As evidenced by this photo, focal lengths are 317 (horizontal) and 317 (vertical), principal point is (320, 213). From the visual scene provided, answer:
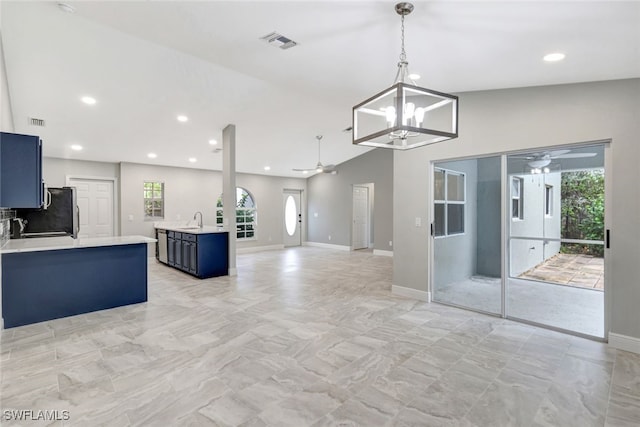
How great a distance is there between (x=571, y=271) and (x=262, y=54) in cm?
404

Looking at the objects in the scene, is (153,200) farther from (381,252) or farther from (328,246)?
(381,252)

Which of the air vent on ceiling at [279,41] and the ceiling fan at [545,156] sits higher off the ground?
the air vent on ceiling at [279,41]

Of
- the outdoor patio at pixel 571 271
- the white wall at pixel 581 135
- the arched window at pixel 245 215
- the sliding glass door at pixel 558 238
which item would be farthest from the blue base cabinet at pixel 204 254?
the outdoor patio at pixel 571 271

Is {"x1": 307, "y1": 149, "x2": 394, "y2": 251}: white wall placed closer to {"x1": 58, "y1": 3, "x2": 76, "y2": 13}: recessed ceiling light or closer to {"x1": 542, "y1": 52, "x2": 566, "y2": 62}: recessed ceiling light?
{"x1": 542, "y1": 52, "x2": 566, "y2": 62}: recessed ceiling light

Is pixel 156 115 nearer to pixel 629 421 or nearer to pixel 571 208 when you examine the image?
pixel 571 208

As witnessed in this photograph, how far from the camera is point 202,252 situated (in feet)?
19.3

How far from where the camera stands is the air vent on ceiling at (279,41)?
2758 millimetres

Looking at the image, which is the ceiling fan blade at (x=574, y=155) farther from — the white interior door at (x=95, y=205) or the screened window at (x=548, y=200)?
the white interior door at (x=95, y=205)

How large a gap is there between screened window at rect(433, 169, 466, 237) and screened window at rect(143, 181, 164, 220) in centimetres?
691

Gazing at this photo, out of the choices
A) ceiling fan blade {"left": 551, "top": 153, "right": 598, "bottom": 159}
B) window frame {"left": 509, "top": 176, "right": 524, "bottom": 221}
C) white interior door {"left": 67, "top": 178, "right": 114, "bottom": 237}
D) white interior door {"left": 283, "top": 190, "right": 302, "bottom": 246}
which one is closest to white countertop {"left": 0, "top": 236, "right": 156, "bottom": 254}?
white interior door {"left": 67, "top": 178, "right": 114, "bottom": 237}

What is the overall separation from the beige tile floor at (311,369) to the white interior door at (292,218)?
648 cm

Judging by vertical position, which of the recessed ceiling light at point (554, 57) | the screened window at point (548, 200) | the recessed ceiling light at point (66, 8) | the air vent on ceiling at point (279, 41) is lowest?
the screened window at point (548, 200)

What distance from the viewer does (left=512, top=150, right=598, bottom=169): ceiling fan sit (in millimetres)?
3385

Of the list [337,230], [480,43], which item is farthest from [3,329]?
[337,230]
